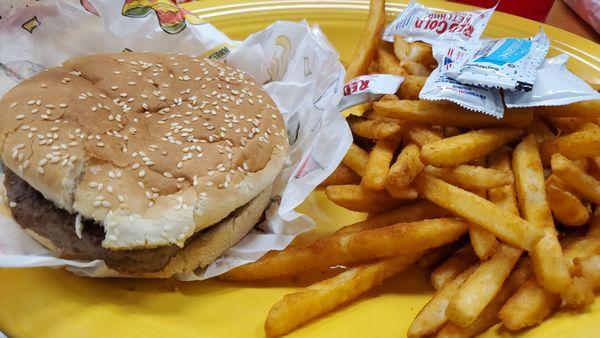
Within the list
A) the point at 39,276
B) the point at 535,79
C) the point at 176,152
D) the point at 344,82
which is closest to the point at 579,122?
the point at 535,79

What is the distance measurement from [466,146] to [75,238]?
107 cm

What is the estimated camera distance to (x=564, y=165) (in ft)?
4.78

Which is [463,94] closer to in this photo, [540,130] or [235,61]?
[540,130]

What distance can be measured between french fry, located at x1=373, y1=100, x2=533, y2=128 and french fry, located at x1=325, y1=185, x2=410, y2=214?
246mm

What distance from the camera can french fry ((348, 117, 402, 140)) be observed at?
1.65 metres

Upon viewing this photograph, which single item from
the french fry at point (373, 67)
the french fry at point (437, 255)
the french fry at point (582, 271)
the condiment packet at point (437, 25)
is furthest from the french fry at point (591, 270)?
the french fry at point (373, 67)

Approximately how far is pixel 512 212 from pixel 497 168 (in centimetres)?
20

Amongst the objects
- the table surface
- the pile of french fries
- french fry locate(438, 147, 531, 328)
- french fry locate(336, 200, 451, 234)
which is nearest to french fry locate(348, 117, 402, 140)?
the pile of french fries

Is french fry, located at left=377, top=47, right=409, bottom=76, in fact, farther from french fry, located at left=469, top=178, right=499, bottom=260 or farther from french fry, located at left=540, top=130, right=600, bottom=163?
french fry, located at left=469, top=178, right=499, bottom=260

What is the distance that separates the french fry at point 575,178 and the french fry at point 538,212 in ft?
0.18

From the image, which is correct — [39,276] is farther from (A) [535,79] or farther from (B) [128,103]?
(A) [535,79]

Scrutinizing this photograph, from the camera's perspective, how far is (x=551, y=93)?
163 centimetres

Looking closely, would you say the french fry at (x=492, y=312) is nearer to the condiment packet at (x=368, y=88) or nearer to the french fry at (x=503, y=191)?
the french fry at (x=503, y=191)

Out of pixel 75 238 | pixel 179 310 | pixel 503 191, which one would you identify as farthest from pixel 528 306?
pixel 75 238
